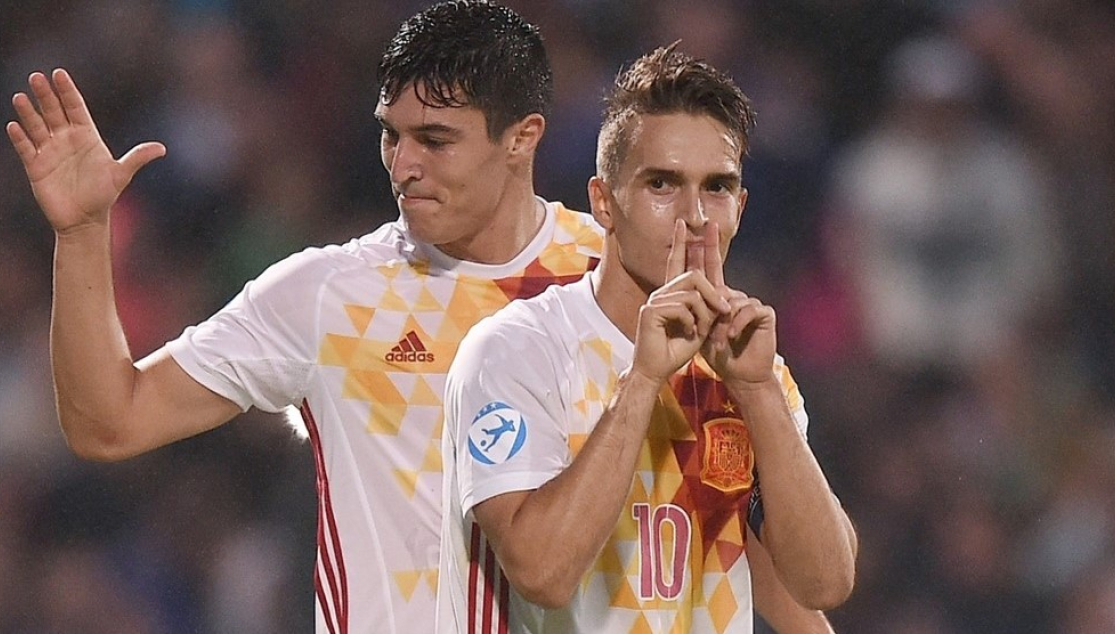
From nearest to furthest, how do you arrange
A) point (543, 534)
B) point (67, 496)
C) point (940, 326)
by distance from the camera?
1. point (543, 534)
2. point (67, 496)
3. point (940, 326)

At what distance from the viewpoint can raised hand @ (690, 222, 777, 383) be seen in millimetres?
2406

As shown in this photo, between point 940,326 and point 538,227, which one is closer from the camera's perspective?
point 538,227

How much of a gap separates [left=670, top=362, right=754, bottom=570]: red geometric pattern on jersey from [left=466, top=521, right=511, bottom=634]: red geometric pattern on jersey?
301 mm

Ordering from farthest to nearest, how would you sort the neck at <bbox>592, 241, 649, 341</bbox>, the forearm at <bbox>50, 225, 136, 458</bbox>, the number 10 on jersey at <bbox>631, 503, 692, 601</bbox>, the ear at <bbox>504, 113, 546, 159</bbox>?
the ear at <bbox>504, 113, 546, 159</bbox>
the forearm at <bbox>50, 225, 136, 458</bbox>
the neck at <bbox>592, 241, 649, 341</bbox>
the number 10 on jersey at <bbox>631, 503, 692, 601</bbox>

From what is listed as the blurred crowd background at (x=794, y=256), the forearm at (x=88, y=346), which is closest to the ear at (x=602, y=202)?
the forearm at (x=88, y=346)

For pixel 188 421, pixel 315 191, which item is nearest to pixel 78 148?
pixel 188 421

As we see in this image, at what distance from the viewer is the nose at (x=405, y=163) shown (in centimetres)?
309

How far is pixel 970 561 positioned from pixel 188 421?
3298 mm

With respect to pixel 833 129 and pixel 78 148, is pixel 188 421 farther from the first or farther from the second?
pixel 833 129

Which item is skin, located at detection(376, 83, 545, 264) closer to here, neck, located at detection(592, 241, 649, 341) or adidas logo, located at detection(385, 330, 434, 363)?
adidas logo, located at detection(385, 330, 434, 363)

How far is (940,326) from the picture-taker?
5.88 meters

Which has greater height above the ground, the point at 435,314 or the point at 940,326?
the point at 435,314

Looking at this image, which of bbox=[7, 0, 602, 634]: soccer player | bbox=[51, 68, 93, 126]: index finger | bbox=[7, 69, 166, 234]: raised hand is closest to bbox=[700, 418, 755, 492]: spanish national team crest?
bbox=[7, 0, 602, 634]: soccer player

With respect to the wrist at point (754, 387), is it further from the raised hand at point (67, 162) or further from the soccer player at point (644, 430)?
the raised hand at point (67, 162)
